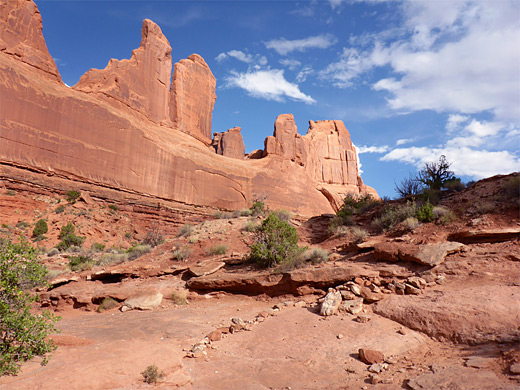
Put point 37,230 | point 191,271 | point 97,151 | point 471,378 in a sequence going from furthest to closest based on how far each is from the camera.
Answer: point 97,151 → point 37,230 → point 191,271 → point 471,378

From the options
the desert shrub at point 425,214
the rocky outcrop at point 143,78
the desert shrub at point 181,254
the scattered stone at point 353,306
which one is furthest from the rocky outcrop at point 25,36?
the scattered stone at point 353,306

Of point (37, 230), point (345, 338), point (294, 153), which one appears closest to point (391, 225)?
point (345, 338)

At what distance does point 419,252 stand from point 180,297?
755cm

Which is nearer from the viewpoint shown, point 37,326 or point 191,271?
point 37,326

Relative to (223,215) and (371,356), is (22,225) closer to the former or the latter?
(223,215)

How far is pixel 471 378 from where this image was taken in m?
4.27

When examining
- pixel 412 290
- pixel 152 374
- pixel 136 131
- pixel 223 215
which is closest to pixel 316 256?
pixel 412 290

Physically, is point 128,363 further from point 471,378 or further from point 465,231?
point 465,231

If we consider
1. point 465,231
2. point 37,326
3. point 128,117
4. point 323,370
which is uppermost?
point 128,117

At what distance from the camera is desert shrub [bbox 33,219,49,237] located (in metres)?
23.5

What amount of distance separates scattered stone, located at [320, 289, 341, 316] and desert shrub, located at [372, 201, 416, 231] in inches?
218

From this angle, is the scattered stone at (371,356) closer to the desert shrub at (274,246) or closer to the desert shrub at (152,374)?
the desert shrub at (152,374)

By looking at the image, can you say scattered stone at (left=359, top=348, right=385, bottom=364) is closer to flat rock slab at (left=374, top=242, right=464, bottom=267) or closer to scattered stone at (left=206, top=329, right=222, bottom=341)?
scattered stone at (left=206, top=329, right=222, bottom=341)

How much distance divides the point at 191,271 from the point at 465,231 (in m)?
9.22
